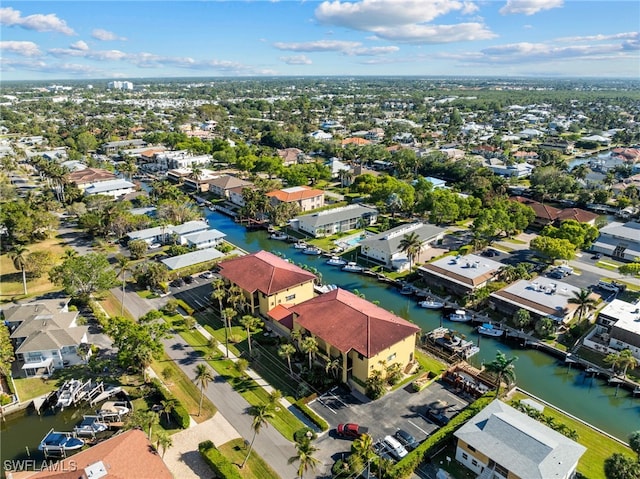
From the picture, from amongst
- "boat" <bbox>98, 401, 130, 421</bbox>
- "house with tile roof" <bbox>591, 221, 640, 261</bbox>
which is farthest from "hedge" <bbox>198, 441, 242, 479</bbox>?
"house with tile roof" <bbox>591, 221, 640, 261</bbox>

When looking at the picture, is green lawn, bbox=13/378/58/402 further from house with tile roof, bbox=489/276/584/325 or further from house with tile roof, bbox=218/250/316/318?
house with tile roof, bbox=489/276/584/325

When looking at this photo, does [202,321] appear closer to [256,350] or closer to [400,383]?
[256,350]

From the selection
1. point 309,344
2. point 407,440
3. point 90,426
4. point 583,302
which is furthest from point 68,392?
point 583,302

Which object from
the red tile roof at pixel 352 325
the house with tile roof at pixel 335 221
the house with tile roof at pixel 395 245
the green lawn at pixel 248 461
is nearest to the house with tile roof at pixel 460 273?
the house with tile roof at pixel 395 245

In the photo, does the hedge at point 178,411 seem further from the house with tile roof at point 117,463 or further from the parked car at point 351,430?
the parked car at point 351,430

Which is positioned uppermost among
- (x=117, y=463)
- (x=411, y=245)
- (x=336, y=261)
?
(x=411, y=245)

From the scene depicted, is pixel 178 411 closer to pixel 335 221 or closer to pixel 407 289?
pixel 407 289

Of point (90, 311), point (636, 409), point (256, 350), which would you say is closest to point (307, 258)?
point (256, 350)
